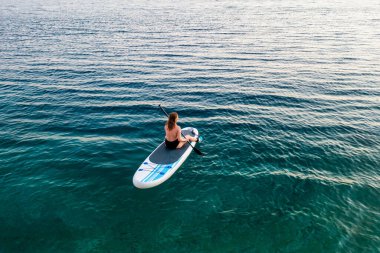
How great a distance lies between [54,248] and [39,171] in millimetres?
6167

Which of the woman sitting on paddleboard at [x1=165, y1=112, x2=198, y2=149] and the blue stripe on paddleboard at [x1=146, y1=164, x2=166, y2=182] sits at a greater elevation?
the woman sitting on paddleboard at [x1=165, y1=112, x2=198, y2=149]

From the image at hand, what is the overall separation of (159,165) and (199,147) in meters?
3.74

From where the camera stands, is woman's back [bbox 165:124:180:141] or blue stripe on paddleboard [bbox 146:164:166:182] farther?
woman's back [bbox 165:124:180:141]

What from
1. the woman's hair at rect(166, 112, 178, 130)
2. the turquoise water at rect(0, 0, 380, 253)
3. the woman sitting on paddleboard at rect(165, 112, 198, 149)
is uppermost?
the woman's hair at rect(166, 112, 178, 130)

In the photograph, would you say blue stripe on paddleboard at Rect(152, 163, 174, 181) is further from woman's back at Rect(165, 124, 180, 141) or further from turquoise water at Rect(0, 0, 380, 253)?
woman's back at Rect(165, 124, 180, 141)

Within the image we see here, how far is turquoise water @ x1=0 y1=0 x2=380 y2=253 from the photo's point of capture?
1263 cm

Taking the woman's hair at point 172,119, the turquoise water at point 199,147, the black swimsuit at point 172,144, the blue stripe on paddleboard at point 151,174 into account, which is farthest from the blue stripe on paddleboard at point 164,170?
the woman's hair at point 172,119

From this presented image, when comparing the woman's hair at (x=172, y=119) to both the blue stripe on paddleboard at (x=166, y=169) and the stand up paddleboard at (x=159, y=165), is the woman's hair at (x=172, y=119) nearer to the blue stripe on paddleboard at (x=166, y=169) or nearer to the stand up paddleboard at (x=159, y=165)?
the stand up paddleboard at (x=159, y=165)

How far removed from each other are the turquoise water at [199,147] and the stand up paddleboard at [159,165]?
0.53 m

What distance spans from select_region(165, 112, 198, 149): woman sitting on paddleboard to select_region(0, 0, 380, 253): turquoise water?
1.38m

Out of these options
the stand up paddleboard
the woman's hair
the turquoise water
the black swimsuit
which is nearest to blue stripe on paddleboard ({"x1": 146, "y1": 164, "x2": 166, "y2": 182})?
the stand up paddleboard

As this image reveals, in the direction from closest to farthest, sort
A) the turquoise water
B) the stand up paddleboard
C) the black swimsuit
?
the turquoise water, the stand up paddleboard, the black swimsuit

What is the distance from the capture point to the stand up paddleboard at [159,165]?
15.2m

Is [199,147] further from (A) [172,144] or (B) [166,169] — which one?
(B) [166,169]
